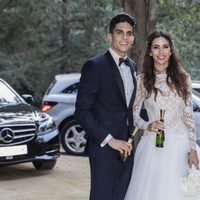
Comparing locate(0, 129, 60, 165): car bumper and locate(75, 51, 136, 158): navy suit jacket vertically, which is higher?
locate(75, 51, 136, 158): navy suit jacket

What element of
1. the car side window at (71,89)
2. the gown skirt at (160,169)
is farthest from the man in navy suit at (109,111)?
the car side window at (71,89)

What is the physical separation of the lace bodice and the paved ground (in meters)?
2.96

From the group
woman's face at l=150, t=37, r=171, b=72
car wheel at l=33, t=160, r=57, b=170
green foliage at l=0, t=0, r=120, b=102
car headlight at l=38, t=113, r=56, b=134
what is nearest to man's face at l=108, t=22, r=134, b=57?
woman's face at l=150, t=37, r=171, b=72

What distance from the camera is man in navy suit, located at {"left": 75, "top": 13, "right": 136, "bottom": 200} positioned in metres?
4.22

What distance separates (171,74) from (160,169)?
80cm

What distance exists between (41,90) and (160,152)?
1560 centimetres

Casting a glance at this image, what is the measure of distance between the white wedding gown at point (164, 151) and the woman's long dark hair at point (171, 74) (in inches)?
1.6

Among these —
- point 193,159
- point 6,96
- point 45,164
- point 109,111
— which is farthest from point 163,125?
point 6,96

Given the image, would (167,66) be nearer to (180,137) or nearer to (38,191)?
(180,137)

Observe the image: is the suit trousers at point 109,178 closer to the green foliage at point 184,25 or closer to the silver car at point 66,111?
the green foliage at point 184,25

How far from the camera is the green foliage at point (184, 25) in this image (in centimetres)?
1115

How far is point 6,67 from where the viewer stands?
19219 millimetres

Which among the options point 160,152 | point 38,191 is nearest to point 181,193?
point 160,152

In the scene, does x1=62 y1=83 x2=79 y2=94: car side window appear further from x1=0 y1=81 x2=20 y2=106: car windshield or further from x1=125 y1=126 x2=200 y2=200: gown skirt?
x1=125 y1=126 x2=200 y2=200: gown skirt
